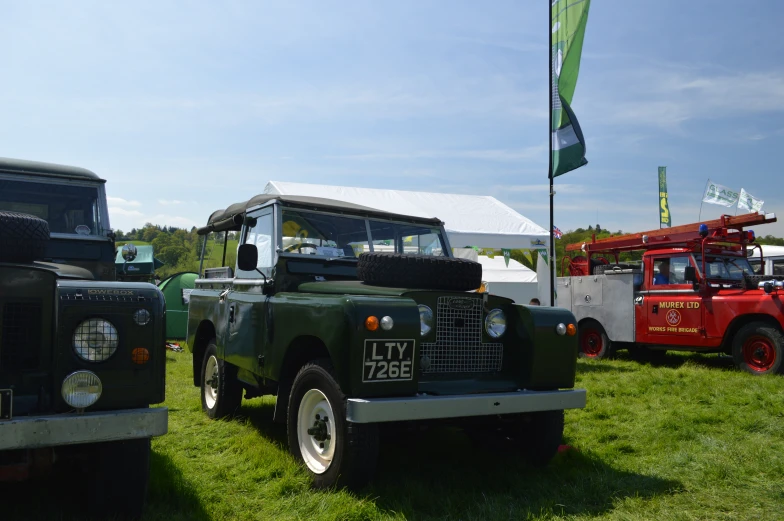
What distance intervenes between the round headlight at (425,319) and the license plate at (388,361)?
0.38 meters

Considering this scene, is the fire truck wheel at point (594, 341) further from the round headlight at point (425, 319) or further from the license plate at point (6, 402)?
the license plate at point (6, 402)

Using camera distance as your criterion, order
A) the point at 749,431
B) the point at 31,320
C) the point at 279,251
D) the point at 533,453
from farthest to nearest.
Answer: the point at 749,431
the point at 279,251
the point at 533,453
the point at 31,320

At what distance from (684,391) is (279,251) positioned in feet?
17.6

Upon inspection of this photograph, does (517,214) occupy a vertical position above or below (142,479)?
above

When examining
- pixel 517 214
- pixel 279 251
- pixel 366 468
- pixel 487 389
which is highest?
pixel 517 214

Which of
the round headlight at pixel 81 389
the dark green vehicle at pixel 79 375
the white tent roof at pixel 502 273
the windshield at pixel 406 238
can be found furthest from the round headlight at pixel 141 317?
the white tent roof at pixel 502 273

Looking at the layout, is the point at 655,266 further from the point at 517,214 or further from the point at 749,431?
the point at 517,214

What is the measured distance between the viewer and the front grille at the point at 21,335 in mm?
2996

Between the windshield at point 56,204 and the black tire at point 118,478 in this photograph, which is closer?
the black tire at point 118,478

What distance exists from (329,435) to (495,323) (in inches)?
57.1

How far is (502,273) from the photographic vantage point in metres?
21.3

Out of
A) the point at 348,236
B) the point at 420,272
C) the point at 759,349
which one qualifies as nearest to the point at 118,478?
the point at 420,272

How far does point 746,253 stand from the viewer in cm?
1098

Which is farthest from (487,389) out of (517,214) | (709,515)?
(517,214)
